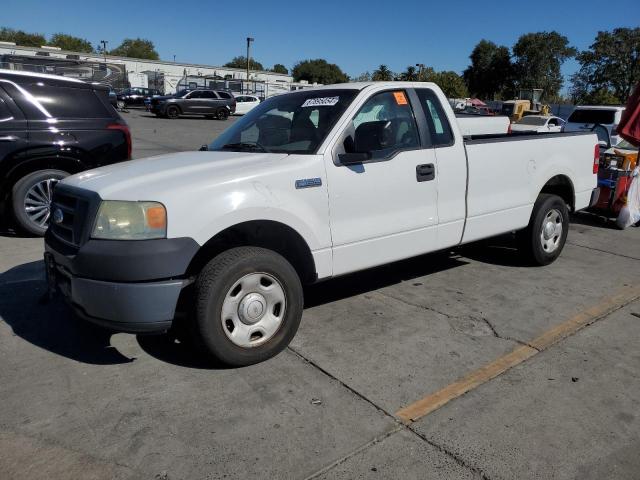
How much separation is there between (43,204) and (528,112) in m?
35.0

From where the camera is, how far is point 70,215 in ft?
11.4

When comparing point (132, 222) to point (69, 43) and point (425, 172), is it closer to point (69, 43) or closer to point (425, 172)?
point (425, 172)

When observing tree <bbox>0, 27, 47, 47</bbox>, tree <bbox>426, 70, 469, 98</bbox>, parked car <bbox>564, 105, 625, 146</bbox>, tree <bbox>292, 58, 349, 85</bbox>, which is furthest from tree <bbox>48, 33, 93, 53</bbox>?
parked car <bbox>564, 105, 625, 146</bbox>

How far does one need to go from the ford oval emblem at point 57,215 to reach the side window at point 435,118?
2879mm

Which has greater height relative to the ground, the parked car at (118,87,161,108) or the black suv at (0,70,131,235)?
the parked car at (118,87,161,108)

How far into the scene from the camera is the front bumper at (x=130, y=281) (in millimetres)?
3070

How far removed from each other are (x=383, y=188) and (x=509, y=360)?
1.51m

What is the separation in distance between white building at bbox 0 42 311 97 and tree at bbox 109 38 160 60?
5206cm

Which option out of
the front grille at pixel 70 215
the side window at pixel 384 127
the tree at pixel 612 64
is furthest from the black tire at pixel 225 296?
the tree at pixel 612 64

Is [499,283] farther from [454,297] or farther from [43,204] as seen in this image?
[43,204]

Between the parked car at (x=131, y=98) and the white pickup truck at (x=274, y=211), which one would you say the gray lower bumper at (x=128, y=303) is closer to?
the white pickup truck at (x=274, y=211)

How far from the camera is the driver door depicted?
12.7 ft

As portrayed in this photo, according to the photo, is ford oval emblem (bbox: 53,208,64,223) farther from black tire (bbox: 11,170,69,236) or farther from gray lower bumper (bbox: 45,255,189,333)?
black tire (bbox: 11,170,69,236)

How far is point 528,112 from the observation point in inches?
1412
